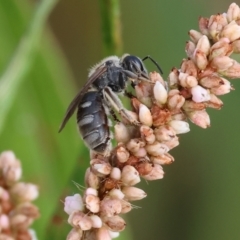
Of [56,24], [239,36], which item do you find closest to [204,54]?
[239,36]

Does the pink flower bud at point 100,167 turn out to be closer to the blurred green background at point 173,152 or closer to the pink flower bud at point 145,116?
the pink flower bud at point 145,116

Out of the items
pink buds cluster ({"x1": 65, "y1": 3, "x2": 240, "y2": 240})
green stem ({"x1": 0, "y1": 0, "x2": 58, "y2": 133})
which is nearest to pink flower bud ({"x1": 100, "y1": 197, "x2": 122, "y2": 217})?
pink buds cluster ({"x1": 65, "y1": 3, "x2": 240, "y2": 240})

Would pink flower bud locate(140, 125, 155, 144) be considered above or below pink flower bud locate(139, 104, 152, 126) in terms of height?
below

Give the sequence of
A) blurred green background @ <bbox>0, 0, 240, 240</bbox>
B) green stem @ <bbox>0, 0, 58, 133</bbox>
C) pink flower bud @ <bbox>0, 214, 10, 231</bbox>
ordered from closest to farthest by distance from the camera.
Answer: pink flower bud @ <bbox>0, 214, 10, 231</bbox>
green stem @ <bbox>0, 0, 58, 133</bbox>
blurred green background @ <bbox>0, 0, 240, 240</bbox>

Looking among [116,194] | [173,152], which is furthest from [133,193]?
[173,152]

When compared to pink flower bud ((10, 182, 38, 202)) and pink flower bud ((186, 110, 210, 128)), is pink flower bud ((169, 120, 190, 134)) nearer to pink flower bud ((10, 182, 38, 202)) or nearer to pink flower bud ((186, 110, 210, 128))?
pink flower bud ((186, 110, 210, 128))

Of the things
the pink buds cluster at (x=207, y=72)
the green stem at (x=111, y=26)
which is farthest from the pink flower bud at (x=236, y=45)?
the green stem at (x=111, y=26)

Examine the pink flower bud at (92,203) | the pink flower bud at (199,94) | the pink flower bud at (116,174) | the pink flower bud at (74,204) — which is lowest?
the pink flower bud at (92,203)
